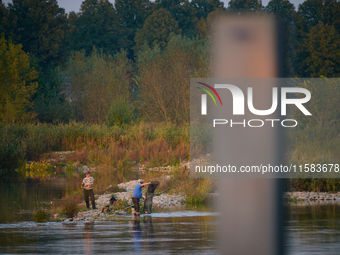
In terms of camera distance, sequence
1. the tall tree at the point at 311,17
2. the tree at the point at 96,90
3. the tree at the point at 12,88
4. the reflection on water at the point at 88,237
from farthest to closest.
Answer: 1. the tall tree at the point at 311,17
2. the tree at the point at 96,90
3. the tree at the point at 12,88
4. the reflection on water at the point at 88,237

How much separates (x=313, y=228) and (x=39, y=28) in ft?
209

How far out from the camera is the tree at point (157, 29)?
279ft

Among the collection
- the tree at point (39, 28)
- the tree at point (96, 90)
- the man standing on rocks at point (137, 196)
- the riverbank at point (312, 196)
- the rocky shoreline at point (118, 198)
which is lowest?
the riverbank at point (312, 196)

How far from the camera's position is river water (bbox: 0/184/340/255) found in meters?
12.6

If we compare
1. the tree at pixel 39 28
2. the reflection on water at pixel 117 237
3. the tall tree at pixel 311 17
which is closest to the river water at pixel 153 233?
the reflection on water at pixel 117 237

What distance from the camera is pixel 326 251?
40.1 feet

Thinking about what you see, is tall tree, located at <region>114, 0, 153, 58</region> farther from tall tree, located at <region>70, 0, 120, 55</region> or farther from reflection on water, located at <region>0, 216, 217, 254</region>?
reflection on water, located at <region>0, 216, 217, 254</region>

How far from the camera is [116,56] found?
74.2 m

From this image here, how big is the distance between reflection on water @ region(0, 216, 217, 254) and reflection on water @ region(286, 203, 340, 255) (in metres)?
1.96

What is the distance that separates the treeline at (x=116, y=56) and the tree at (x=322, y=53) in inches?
4.5

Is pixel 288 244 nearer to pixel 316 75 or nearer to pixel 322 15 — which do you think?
pixel 316 75

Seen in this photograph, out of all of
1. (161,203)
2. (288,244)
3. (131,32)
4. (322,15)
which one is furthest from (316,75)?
(288,244)

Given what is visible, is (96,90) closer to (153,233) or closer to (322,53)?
(322,53)

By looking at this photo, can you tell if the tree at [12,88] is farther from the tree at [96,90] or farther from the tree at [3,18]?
the tree at [3,18]
